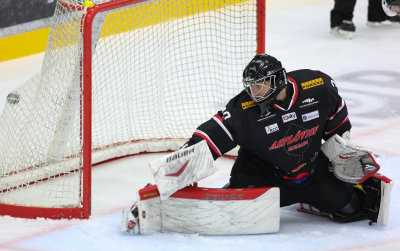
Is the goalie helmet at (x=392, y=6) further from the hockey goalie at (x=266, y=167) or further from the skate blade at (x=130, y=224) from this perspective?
the skate blade at (x=130, y=224)

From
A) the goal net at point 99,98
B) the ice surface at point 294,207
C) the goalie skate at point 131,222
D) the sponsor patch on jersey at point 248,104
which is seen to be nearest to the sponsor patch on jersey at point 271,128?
the sponsor patch on jersey at point 248,104

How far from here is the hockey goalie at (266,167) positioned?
11.7ft

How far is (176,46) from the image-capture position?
17.3ft

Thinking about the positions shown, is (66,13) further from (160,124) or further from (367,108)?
(367,108)

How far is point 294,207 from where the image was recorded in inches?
159

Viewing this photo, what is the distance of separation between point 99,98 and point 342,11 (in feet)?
10.7

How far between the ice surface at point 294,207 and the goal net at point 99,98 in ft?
0.57

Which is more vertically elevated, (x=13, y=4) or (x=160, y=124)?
(x=13, y=4)

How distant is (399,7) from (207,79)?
143 cm

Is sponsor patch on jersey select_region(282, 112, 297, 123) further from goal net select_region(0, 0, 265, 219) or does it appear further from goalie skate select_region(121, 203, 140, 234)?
goal net select_region(0, 0, 265, 219)

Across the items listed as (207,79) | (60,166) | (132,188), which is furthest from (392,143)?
(60,166)

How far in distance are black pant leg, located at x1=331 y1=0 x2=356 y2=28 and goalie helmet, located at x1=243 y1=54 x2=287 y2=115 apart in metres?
3.93

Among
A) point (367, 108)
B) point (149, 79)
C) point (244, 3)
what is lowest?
point (367, 108)

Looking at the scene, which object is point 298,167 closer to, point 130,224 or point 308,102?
point 308,102
